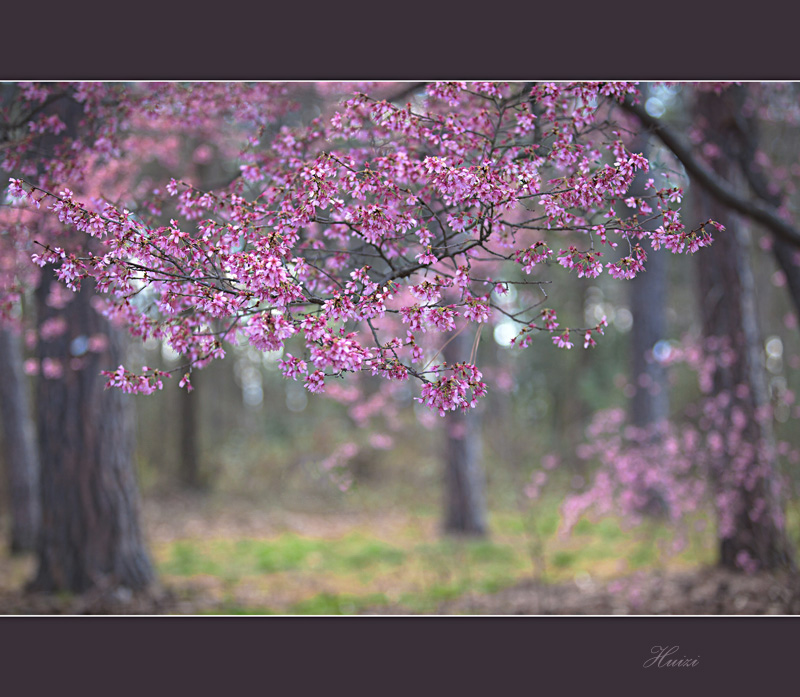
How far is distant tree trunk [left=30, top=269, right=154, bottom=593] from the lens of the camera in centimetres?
374

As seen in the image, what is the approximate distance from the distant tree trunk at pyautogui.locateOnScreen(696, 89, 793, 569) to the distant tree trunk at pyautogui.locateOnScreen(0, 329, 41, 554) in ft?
17.8

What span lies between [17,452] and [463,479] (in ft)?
13.4

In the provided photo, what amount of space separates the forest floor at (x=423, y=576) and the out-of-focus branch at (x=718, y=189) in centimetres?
203

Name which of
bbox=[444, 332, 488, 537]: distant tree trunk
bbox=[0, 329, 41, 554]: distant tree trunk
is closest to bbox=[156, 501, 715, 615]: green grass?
bbox=[444, 332, 488, 537]: distant tree trunk

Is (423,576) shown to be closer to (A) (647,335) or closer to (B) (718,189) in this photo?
(B) (718,189)

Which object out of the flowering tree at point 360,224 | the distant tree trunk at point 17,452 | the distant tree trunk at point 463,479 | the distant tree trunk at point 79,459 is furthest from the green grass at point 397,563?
the flowering tree at point 360,224

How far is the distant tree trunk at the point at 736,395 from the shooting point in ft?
12.4

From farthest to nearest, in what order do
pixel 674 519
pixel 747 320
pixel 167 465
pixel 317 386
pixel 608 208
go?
pixel 167 465 → pixel 674 519 → pixel 747 320 → pixel 608 208 → pixel 317 386

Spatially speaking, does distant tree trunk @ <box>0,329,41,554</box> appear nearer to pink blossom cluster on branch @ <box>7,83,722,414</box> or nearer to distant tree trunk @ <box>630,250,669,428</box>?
pink blossom cluster on branch @ <box>7,83,722,414</box>

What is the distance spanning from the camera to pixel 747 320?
13.1 ft

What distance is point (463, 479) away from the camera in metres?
6.11
